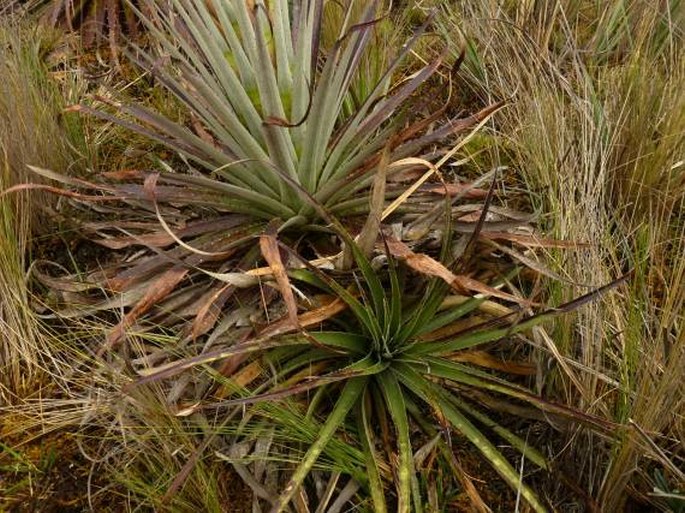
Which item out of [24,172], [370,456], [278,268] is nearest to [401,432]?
[370,456]

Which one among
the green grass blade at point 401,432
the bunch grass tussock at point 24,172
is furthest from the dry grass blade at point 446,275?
the bunch grass tussock at point 24,172

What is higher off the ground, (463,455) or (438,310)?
(438,310)

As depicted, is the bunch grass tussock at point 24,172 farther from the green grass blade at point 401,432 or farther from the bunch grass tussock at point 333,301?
the green grass blade at point 401,432

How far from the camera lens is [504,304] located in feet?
7.29

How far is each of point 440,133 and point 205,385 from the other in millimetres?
963

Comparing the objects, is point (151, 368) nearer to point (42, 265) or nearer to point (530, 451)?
point (42, 265)

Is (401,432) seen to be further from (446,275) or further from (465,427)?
(446,275)

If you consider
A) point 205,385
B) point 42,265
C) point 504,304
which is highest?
point 42,265

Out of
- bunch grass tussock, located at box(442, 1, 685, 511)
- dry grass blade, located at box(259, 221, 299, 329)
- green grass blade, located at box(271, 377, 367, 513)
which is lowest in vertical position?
bunch grass tussock, located at box(442, 1, 685, 511)

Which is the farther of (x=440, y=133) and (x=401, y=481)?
(x=440, y=133)

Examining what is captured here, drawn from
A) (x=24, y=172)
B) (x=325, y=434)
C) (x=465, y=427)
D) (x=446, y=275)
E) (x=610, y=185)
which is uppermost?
(x=24, y=172)

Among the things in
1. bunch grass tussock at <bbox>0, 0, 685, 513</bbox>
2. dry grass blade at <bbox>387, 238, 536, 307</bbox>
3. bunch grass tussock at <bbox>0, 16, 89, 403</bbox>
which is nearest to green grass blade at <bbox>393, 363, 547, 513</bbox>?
bunch grass tussock at <bbox>0, 0, 685, 513</bbox>

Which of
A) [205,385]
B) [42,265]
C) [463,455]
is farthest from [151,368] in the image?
[463,455]

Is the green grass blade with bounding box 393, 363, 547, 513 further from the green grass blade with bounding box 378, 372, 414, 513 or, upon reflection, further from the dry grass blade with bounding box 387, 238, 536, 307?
the dry grass blade with bounding box 387, 238, 536, 307
